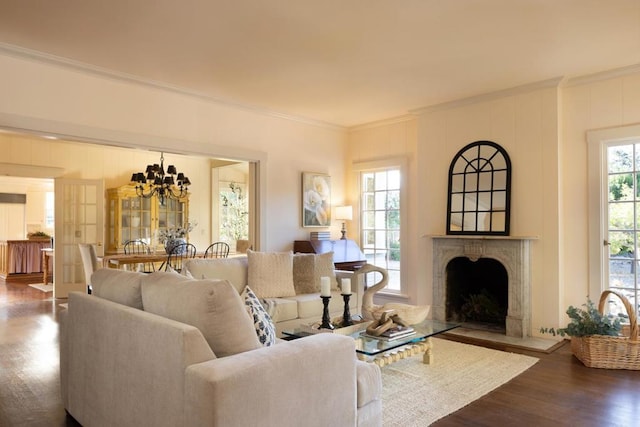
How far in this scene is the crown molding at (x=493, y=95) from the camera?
453 centimetres

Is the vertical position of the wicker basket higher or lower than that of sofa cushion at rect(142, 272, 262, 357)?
lower

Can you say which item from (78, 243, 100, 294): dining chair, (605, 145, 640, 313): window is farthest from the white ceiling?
(78, 243, 100, 294): dining chair

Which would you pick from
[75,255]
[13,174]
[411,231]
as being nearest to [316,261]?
[411,231]

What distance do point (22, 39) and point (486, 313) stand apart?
206 inches

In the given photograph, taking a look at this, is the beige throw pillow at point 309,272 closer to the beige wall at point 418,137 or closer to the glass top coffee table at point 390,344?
the beige wall at point 418,137

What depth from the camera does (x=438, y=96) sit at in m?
5.11

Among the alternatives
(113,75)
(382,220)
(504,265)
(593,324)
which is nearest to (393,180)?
(382,220)

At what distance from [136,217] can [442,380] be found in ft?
21.9

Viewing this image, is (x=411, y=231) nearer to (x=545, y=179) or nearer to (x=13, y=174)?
(x=545, y=179)

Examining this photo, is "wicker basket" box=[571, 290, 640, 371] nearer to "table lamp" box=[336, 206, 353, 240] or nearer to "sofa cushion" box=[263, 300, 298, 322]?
"sofa cushion" box=[263, 300, 298, 322]

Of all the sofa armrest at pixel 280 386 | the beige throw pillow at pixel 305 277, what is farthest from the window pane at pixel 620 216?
the sofa armrest at pixel 280 386

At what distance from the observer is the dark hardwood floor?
8.75 ft

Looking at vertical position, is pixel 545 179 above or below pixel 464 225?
above

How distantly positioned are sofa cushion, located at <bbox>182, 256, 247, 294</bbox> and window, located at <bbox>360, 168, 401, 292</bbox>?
7.98 ft
